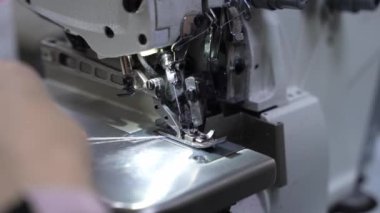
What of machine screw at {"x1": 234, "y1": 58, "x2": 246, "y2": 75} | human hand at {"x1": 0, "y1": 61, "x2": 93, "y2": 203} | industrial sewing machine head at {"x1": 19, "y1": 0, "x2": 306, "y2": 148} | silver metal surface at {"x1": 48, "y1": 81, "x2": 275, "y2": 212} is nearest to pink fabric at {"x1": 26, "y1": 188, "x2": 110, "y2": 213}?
human hand at {"x1": 0, "y1": 61, "x2": 93, "y2": 203}

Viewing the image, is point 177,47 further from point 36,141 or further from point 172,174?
A: point 36,141

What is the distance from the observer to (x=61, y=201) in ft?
2.20

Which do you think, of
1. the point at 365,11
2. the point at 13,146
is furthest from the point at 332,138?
the point at 13,146

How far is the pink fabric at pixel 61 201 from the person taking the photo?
0.66 m

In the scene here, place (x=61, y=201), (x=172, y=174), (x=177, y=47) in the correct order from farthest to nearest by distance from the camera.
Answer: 1. (x=177, y=47)
2. (x=172, y=174)
3. (x=61, y=201)

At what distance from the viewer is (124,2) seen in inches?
51.6

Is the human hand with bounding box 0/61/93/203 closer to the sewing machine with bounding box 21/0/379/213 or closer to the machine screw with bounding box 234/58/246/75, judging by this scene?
the sewing machine with bounding box 21/0/379/213

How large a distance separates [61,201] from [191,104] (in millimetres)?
760

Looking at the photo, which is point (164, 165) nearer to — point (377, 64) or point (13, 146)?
point (13, 146)

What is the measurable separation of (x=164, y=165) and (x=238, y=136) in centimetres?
35

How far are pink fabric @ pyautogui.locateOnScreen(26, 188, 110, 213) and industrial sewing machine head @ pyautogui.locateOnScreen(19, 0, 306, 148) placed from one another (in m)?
0.63

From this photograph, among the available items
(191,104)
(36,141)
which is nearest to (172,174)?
(191,104)

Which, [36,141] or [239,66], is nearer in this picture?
[36,141]

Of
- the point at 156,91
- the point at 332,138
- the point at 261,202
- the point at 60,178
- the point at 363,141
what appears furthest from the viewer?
the point at 363,141
